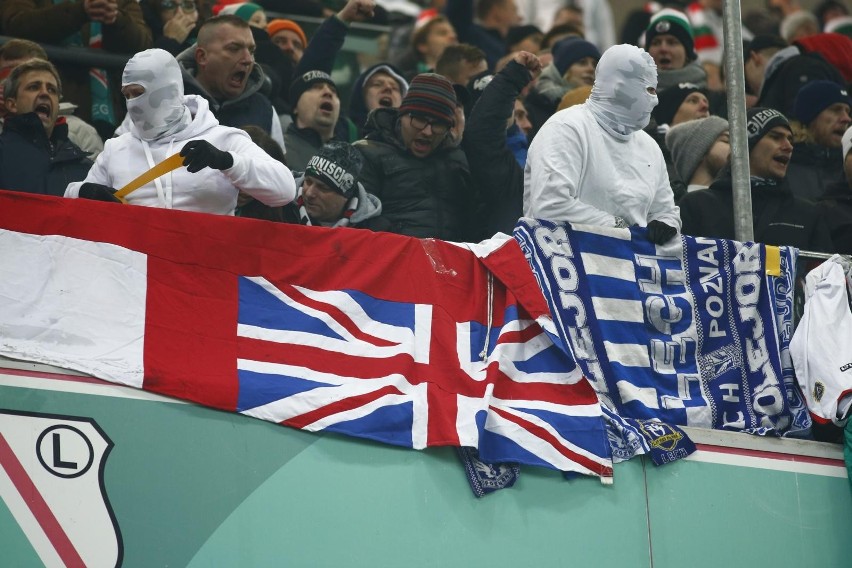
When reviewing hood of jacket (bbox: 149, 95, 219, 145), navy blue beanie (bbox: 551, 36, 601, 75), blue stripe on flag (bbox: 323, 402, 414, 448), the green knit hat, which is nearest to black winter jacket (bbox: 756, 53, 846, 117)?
the green knit hat

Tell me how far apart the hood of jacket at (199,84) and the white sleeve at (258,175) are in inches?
51.5

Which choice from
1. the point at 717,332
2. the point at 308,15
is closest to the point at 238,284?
the point at 717,332

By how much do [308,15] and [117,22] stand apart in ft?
9.52

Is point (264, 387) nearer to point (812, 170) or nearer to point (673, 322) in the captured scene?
point (673, 322)

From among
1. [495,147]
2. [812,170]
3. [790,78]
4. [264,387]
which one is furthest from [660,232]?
[790,78]

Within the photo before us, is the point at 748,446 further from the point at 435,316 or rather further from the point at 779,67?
the point at 779,67

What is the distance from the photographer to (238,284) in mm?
6871

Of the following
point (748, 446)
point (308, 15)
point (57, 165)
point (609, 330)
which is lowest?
point (748, 446)

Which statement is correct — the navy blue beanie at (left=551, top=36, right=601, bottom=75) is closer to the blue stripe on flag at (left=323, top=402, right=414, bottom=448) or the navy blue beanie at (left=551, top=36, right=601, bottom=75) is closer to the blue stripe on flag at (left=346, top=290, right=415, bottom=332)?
the blue stripe on flag at (left=346, top=290, right=415, bottom=332)

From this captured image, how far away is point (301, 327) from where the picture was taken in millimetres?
6891

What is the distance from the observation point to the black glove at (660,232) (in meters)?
7.63

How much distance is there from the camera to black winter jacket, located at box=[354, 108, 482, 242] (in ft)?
27.1

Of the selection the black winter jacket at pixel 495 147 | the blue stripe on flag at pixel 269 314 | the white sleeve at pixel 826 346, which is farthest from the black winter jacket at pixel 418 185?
the white sleeve at pixel 826 346

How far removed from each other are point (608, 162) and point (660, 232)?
1.40 ft
